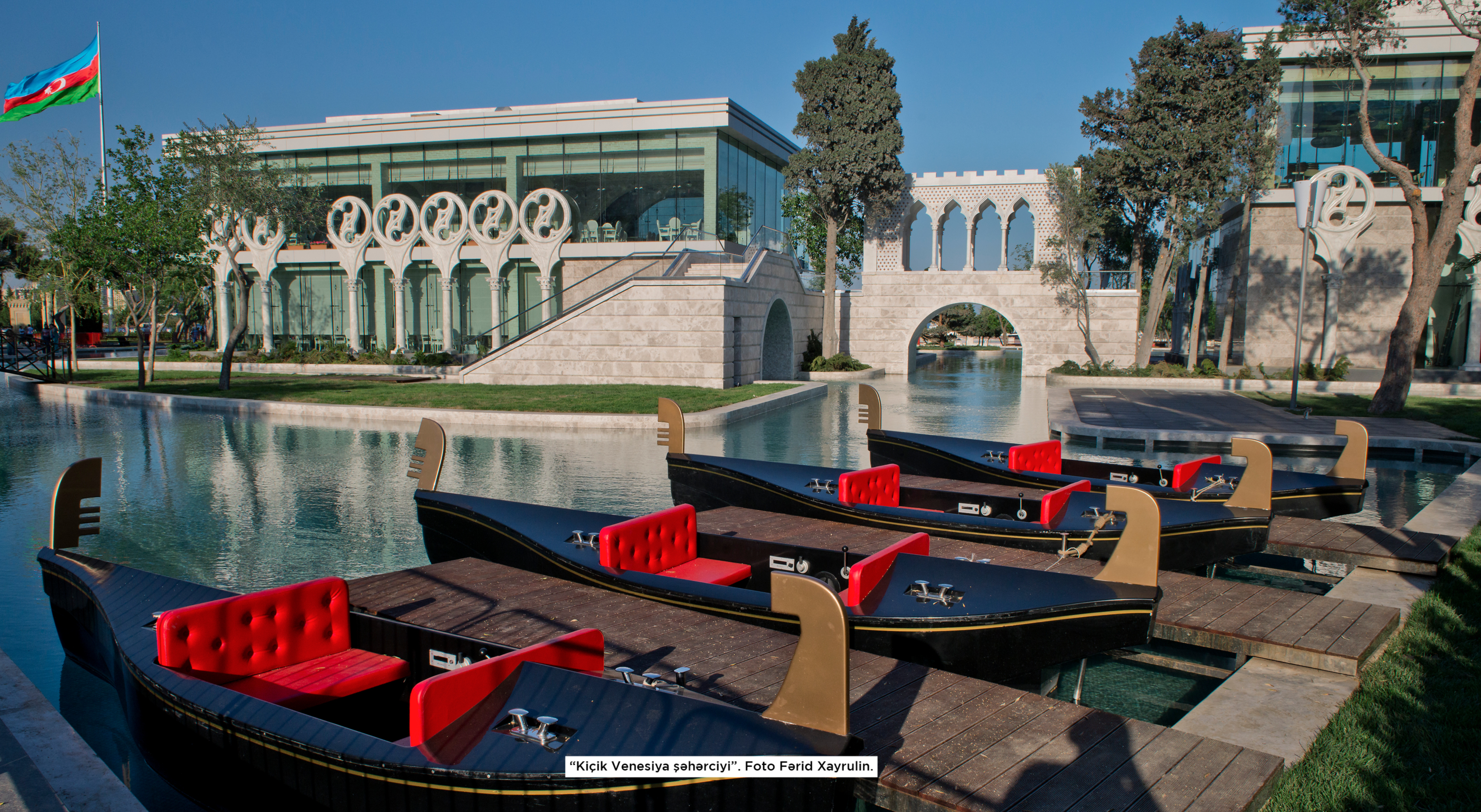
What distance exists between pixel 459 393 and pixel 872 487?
16235mm

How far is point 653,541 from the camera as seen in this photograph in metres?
6.52

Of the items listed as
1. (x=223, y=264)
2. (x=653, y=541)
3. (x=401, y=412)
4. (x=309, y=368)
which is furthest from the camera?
(x=223, y=264)

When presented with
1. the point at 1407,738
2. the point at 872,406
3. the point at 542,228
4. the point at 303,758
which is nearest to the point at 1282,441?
the point at 872,406

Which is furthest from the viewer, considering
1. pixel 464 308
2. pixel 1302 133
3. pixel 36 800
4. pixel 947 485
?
pixel 464 308

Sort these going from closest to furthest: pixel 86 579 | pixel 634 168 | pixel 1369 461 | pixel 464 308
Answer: pixel 86 579
pixel 1369 461
pixel 634 168
pixel 464 308

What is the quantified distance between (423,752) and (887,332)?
3512 cm

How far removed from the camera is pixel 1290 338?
1289 inches

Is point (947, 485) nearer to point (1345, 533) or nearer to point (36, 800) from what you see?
point (1345, 533)

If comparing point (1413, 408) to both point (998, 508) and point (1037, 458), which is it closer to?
point (1037, 458)

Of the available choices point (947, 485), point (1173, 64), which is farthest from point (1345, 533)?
point (1173, 64)

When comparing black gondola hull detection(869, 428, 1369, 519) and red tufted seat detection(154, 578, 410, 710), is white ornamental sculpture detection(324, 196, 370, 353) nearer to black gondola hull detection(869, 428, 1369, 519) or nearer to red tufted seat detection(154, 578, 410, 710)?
black gondola hull detection(869, 428, 1369, 519)

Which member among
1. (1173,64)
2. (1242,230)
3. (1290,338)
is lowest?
(1290,338)

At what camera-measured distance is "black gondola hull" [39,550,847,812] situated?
299 centimetres

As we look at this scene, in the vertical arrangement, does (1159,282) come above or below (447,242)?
below
